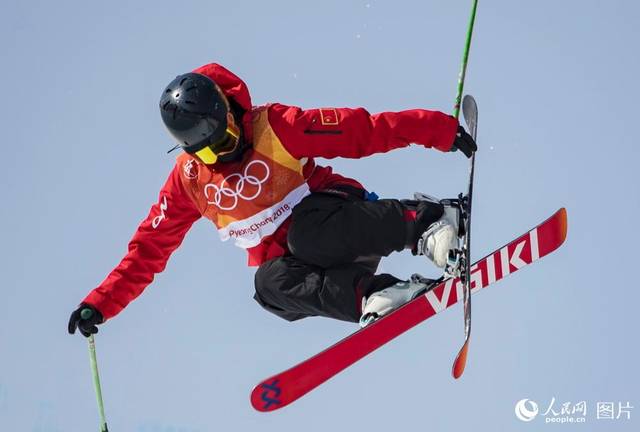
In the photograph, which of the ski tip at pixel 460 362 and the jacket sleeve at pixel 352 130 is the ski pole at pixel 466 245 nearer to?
the ski tip at pixel 460 362

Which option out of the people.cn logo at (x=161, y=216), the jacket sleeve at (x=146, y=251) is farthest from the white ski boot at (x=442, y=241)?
the people.cn logo at (x=161, y=216)

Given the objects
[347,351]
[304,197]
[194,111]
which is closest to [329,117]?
[304,197]

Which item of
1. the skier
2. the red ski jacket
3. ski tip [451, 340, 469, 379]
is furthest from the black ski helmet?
ski tip [451, 340, 469, 379]

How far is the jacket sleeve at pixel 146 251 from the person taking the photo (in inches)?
277

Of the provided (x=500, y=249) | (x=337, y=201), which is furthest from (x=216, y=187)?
(x=500, y=249)

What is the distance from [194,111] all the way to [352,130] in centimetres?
97

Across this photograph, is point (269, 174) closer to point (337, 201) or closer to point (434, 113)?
point (337, 201)

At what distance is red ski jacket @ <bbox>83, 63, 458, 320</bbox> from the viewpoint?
21.0 ft

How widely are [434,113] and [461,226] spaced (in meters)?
0.74

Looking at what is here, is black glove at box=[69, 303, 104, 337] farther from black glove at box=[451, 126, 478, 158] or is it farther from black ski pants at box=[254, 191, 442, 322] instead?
black glove at box=[451, 126, 478, 158]

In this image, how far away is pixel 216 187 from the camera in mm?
6648

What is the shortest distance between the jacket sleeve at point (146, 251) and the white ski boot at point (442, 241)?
1.65m

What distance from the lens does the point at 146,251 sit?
7137 mm

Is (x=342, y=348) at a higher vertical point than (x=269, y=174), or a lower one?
lower
